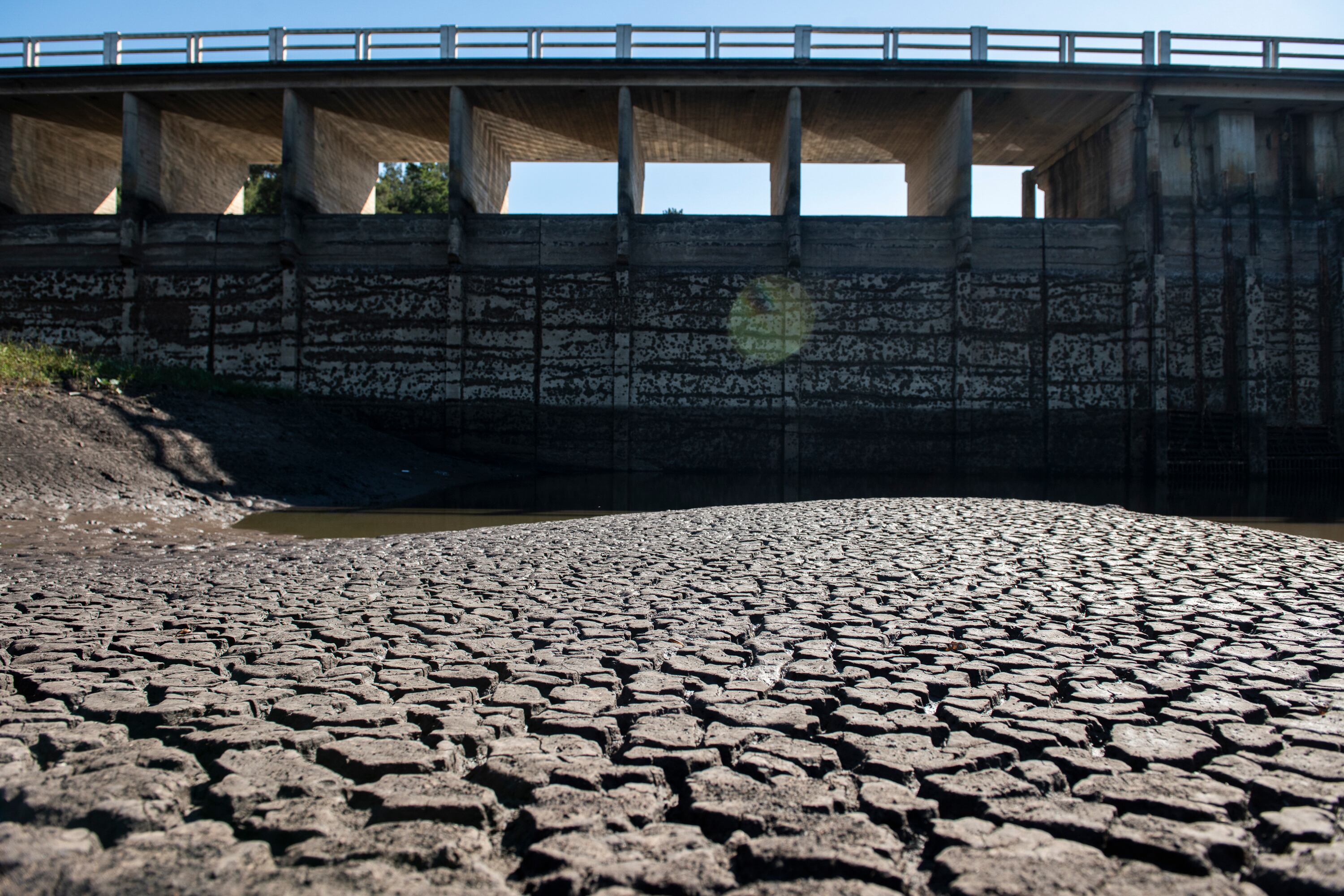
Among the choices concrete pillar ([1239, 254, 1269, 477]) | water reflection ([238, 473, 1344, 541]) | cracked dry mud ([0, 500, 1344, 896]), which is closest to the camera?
cracked dry mud ([0, 500, 1344, 896])

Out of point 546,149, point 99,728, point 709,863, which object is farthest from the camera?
point 546,149

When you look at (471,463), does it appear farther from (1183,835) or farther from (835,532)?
(1183,835)

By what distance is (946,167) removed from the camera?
1677 cm

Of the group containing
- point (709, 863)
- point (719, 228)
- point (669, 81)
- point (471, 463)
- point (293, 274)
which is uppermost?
point (669, 81)

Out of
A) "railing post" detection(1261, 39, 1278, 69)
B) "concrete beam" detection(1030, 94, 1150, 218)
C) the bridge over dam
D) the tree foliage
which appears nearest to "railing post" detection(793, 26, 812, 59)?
the bridge over dam

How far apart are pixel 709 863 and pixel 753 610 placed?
233 centimetres

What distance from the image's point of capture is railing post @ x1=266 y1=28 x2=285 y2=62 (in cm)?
1619

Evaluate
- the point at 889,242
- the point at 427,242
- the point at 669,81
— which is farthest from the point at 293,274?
the point at 889,242

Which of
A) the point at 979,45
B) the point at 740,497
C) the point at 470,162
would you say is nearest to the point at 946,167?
the point at 979,45

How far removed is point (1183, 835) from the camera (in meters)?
1.64

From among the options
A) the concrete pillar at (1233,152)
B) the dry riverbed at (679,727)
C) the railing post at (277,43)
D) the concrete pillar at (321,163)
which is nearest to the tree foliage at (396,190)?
the concrete pillar at (321,163)

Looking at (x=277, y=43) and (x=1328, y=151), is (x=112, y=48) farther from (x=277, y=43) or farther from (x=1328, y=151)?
(x=1328, y=151)

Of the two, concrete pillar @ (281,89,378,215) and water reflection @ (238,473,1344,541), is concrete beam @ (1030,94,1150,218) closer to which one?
water reflection @ (238,473,1344,541)

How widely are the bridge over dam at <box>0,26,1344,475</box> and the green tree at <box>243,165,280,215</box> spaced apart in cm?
1267
